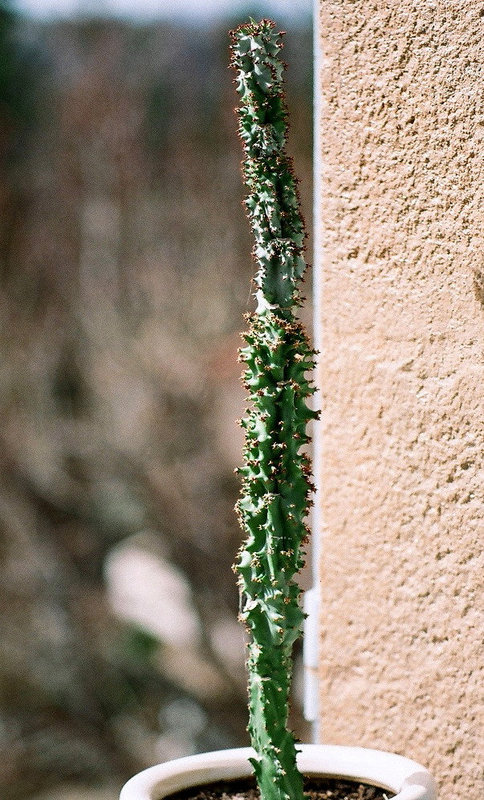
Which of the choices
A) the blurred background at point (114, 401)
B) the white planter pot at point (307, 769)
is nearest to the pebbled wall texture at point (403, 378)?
the white planter pot at point (307, 769)

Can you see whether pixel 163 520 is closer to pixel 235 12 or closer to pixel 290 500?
pixel 235 12

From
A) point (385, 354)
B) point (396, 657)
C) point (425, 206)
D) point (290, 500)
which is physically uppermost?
point (425, 206)

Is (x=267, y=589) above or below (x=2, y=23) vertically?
below

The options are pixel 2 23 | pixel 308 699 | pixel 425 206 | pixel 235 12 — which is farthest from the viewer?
pixel 2 23

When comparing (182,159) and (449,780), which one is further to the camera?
(182,159)

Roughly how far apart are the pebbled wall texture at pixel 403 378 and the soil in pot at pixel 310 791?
0.19 metres

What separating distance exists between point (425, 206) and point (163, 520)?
9.05ft

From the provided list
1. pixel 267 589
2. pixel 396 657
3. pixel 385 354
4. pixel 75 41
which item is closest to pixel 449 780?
pixel 396 657

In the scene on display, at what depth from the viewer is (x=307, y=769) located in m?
1.33

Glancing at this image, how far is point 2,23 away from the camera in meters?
3.88

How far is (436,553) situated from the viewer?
55.9 inches

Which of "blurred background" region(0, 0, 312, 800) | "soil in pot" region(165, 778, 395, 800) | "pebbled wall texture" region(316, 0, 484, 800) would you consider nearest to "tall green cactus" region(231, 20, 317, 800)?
"soil in pot" region(165, 778, 395, 800)

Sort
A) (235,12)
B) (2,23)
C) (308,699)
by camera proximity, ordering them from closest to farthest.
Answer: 1. (308,699)
2. (235,12)
3. (2,23)

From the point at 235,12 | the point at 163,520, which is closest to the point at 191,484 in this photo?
the point at 163,520
